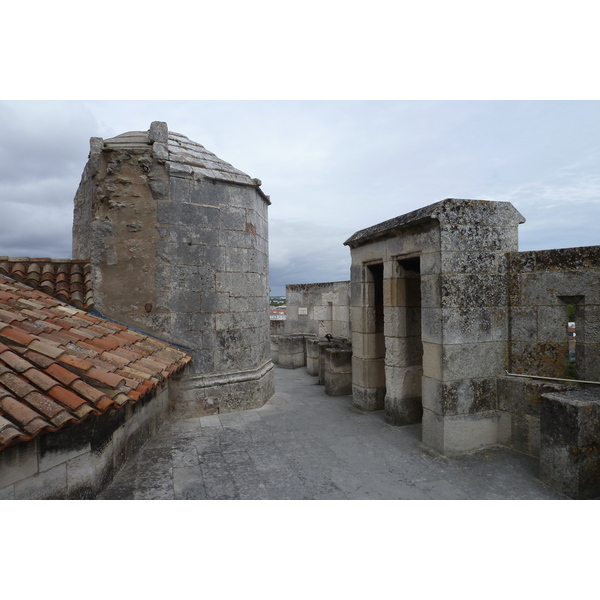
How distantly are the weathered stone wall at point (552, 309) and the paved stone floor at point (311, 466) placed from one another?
1.15 meters

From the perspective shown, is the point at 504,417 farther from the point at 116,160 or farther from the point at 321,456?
the point at 116,160

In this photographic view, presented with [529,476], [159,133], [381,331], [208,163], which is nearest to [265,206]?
[208,163]

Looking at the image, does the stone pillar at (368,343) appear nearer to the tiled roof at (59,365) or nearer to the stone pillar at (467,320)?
the stone pillar at (467,320)

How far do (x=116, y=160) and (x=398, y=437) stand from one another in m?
5.90

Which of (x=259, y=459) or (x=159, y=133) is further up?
(x=159, y=133)

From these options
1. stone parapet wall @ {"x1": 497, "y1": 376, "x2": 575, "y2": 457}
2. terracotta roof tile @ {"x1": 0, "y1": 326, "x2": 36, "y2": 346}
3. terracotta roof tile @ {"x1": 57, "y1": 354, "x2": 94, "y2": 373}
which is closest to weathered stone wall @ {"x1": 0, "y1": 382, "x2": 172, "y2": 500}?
terracotta roof tile @ {"x1": 57, "y1": 354, "x2": 94, "y2": 373}

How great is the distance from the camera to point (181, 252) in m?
6.05

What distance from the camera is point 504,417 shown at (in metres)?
4.62

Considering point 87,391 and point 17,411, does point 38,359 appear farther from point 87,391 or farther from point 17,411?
point 17,411

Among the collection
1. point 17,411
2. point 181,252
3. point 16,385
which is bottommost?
point 17,411

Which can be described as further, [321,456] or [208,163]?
[208,163]

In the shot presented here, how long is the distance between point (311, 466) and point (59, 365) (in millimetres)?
2757

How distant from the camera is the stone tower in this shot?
5.88m

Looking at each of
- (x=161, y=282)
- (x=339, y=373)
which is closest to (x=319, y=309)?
(x=339, y=373)
